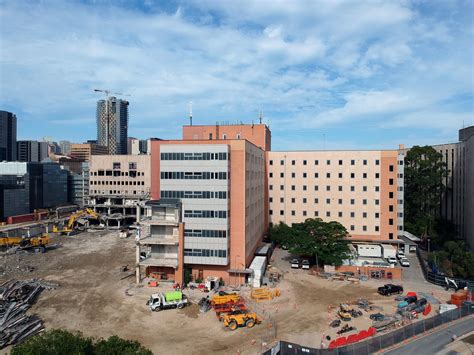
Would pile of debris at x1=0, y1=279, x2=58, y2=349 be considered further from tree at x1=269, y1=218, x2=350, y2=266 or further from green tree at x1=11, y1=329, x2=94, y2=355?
tree at x1=269, y1=218, x2=350, y2=266

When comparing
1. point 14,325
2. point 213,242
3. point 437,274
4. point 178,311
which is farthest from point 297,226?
point 14,325

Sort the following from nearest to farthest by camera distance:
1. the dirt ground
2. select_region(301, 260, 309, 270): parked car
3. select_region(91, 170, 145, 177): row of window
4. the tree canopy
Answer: the tree canopy < the dirt ground < select_region(301, 260, 309, 270): parked car < select_region(91, 170, 145, 177): row of window

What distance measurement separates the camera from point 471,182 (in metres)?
67.8

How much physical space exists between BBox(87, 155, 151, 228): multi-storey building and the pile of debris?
58.7 meters

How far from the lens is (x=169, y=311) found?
42594 mm

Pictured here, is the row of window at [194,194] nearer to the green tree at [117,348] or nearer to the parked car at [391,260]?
the green tree at [117,348]

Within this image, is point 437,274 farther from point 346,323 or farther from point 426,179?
point 426,179

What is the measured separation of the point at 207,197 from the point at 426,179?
51.0 m

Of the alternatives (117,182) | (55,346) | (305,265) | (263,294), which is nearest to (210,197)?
(263,294)

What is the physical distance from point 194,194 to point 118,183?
221ft

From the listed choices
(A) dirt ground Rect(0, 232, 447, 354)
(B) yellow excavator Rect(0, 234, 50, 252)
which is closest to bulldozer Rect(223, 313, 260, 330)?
(A) dirt ground Rect(0, 232, 447, 354)

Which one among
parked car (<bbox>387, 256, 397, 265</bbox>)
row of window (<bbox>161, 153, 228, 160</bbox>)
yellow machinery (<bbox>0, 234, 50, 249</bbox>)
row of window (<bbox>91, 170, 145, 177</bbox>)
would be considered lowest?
parked car (<bbox>387, 256, 397, 265</bbox>)

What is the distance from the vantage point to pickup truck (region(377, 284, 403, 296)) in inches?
1868

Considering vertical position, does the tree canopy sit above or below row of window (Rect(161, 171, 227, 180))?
below
